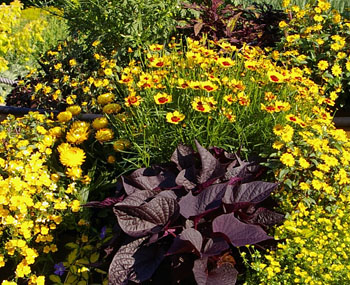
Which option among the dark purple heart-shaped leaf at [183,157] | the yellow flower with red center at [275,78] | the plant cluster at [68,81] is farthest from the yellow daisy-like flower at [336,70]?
the plant cluster at [68,81]

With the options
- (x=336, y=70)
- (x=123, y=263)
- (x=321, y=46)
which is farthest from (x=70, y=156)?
(x=321, y=46)

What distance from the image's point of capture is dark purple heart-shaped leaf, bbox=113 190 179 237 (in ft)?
6.21

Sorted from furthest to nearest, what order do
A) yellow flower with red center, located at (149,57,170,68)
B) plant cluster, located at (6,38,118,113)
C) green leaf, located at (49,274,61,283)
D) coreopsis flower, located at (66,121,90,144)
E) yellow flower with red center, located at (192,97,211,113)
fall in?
plant cluster, located at (6,38,118,113)
coreopsis flower, located at (66,121,90,144)
yellow flower with red center, located at (149,57,170,68)
green leaf, located at (49,274,61,283)
yellow flower with red center, located at (192,97,211,113)

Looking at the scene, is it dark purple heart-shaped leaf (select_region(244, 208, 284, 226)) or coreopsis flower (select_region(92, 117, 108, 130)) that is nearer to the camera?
dark purple heart-shaped leaf (select_region(244, 208, 284, 226))

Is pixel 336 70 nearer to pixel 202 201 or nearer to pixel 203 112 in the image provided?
pixel 203 112

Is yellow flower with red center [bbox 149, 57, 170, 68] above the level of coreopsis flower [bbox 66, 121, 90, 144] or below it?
above

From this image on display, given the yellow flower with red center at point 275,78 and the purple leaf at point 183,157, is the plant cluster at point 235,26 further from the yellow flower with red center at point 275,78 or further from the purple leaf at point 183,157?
the purple leaf at point 183,157

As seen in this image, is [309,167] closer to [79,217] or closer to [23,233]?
[79,217]

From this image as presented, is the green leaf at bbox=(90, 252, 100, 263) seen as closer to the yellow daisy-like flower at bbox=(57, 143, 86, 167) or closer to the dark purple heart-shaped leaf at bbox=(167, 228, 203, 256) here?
the yellow daisy-like flower at bbox=(57, 143, 86, 167)

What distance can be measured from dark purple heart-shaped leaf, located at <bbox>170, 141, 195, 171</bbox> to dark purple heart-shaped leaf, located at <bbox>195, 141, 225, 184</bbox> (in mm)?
118

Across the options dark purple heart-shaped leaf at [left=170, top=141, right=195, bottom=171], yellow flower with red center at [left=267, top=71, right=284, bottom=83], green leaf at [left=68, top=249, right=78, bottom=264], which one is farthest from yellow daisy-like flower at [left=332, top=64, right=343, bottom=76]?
green leaf at [left=68, top=249, right=78, bottom=264]

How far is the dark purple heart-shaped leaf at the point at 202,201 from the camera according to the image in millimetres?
1911

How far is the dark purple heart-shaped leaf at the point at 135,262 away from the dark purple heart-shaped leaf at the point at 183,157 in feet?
1.53

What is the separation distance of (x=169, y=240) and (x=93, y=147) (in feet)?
3.15
